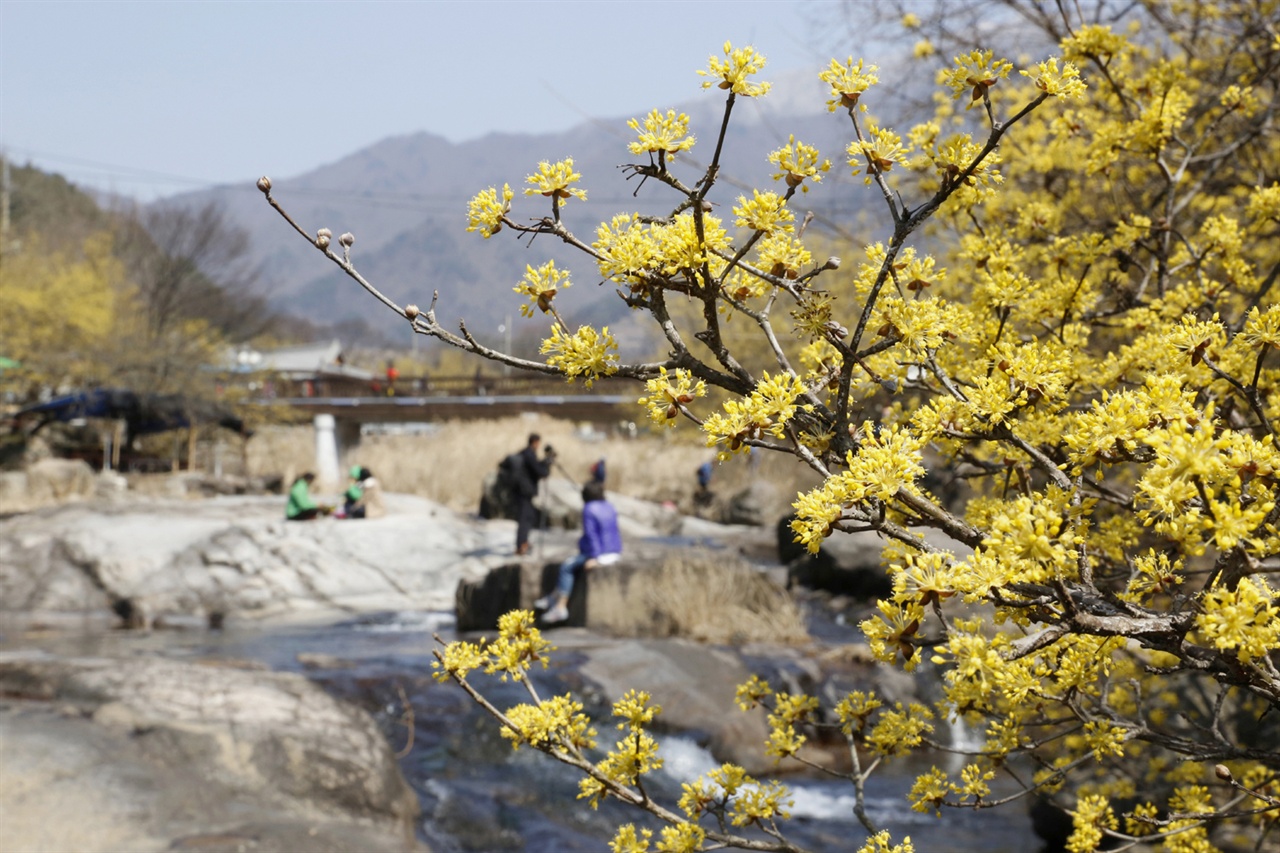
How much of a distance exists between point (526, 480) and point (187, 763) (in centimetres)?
1045

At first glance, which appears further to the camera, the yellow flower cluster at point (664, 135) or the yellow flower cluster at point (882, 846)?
the yellow flower cluster at point (882, 846)

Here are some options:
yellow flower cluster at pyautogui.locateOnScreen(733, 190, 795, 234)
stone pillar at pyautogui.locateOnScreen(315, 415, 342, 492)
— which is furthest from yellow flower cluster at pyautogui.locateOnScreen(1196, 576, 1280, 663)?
stone pillar at pyautogui.locateOnScreen(315, 415, 342, 492)

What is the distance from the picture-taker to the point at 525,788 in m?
8.21

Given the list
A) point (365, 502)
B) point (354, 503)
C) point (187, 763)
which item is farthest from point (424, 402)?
point (187, 763)

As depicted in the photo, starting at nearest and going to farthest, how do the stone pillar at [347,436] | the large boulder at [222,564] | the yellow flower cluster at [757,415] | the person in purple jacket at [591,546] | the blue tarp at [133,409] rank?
1. the yellow flower cluster at [757,415]
2. the person in purple jacket at [591,546]
3. the large boulder at [222,564]
4. the blue tarp at [133,409]
5. the stone pillar at [347,436]

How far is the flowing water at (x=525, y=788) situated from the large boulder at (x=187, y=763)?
41.9 inches

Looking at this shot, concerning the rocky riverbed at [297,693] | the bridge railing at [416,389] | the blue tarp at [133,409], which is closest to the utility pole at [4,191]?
the bridge railing at [416,389]

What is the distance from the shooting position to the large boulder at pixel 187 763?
4.76m

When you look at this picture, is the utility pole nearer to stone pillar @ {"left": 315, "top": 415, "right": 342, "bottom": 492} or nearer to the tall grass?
stone pillar @ {"left": 315, "top": 415, "right": 342, "bottom": 492}

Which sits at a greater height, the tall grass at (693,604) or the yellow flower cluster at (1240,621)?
the yellow flower cluster at (1240,621)

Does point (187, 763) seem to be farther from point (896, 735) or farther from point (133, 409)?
point (133, 409)

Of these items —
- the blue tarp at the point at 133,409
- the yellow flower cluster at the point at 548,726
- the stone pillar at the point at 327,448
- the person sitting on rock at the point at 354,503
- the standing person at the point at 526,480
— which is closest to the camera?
the yellow flower cluster at the point at 548,726

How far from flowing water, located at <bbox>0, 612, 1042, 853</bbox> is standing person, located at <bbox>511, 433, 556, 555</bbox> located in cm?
446

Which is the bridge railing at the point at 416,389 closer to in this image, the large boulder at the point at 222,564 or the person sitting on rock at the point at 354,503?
the person sitting on rock at the point at 354,503
